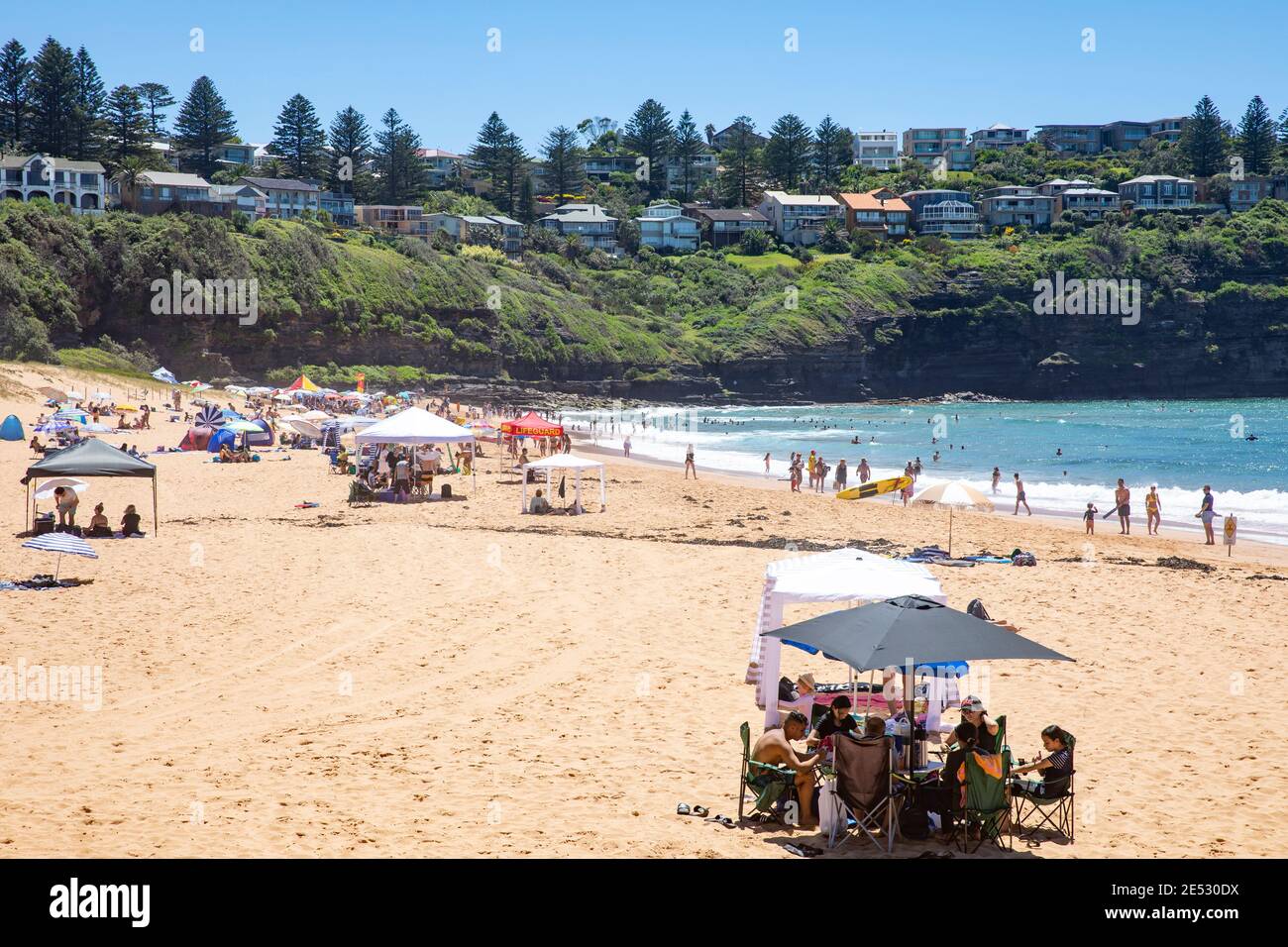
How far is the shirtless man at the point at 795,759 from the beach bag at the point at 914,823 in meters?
0.53

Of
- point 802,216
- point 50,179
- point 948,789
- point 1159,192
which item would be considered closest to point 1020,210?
point 1159,192

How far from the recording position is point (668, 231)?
11388cm

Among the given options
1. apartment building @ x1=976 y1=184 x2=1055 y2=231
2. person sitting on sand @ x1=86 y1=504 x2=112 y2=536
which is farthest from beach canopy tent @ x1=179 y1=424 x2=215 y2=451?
apartment building @ x1=976 y1=184 x2=1055 y2=231

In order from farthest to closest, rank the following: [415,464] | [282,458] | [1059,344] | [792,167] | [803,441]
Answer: [792,167] → [1059,344] → [803,441] → [282,458] → [415,464]

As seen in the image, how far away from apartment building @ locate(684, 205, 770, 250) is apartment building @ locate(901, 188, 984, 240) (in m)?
16.6

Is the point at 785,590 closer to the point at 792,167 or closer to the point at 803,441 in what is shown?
the point at 803,441

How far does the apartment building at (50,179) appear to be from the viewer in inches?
2881

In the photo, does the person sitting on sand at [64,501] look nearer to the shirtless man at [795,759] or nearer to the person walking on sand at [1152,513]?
the shirtless man at [795,759]

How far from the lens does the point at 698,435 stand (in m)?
56.5

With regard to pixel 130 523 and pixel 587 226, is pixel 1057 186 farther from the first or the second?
pixel 130 523

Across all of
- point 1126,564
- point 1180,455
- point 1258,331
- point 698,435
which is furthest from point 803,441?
point 1258,331

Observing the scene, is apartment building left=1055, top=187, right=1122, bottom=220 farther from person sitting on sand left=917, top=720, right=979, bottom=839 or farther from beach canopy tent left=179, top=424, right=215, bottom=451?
person sitting on sand left=917, top=720, right=979, bottom=839

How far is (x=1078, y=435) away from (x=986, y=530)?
41.6 meters

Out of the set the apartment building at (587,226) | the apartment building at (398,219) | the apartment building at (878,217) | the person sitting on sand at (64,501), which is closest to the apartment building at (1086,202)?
the apartment building at (878,217)
